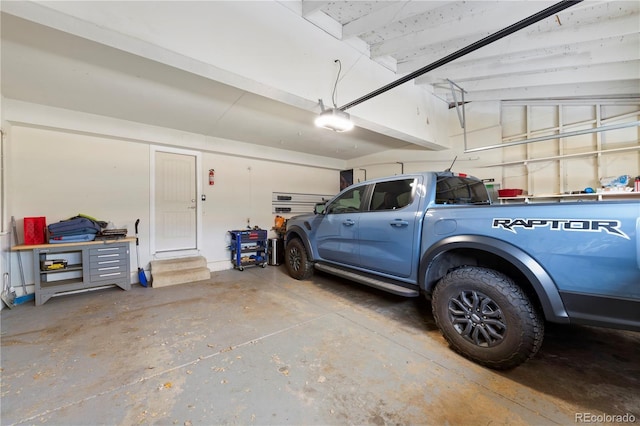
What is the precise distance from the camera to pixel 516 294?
1806mm

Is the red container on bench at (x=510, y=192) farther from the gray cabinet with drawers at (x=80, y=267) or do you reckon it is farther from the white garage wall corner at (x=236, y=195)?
the gray cabinet with drawers at (x=80, y=267)

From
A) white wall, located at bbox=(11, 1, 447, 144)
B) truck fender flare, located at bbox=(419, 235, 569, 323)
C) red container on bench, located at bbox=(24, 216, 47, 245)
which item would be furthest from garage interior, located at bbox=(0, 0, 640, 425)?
truck fender flare, located at bbox=(419, 235, 569, 323)

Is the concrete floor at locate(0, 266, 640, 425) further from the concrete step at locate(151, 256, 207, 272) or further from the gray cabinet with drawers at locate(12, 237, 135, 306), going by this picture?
the concrete step at locate(151, 256, 207, 272)

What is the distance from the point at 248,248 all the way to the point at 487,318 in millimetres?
4349

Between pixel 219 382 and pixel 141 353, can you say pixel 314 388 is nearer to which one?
pixel 219 382

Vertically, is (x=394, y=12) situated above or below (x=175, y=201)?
above

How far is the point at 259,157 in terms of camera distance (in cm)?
554

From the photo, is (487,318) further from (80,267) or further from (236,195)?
(80,267)

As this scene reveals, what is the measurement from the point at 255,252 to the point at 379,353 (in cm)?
382

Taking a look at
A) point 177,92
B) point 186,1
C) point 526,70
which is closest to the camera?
point 186,1

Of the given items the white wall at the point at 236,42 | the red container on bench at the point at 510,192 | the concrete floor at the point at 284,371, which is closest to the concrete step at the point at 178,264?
the concrete floor at the point at 284,371

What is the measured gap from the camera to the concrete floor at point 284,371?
4.93 ft

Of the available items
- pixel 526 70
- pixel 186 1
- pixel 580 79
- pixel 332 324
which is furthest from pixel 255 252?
pixel 580 79

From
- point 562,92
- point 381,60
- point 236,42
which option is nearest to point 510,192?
point 562,92
